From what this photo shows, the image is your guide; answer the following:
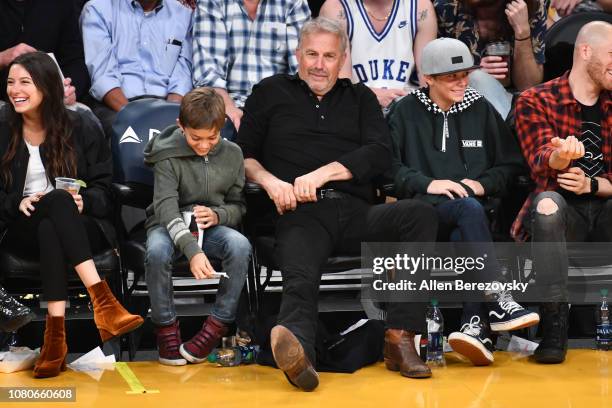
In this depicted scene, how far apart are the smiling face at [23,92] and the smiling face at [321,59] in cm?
120

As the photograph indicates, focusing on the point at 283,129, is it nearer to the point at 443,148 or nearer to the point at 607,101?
the point at 443,148

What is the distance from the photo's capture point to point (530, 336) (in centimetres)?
515

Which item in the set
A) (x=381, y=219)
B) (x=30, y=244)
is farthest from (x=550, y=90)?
(x=30, y=244)

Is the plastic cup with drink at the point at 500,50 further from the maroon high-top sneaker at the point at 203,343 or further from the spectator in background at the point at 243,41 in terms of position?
the maroon high-top sneaker at the point at 203,343

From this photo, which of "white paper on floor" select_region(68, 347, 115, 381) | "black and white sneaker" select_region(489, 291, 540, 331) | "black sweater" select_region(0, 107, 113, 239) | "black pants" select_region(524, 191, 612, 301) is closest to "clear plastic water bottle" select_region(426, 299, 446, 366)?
"black and white sneaker" select_region(489, 291, 540, 331)

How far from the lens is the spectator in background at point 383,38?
597 cm

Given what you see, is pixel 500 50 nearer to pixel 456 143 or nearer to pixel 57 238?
pixel 456 143

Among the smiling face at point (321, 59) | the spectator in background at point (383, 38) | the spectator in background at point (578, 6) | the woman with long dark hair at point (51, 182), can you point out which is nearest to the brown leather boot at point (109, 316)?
the woman with long dark hair at point (51, 182)

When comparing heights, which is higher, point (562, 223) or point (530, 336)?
point (562, 223)

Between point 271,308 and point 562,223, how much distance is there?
1.47 meters

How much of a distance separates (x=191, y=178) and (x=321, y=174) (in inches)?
22.6

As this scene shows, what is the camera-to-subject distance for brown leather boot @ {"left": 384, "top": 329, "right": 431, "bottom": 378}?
4410mm

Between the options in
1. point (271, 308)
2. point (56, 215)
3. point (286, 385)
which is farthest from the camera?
point (271, 308)

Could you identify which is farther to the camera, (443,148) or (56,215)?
(443,148)
